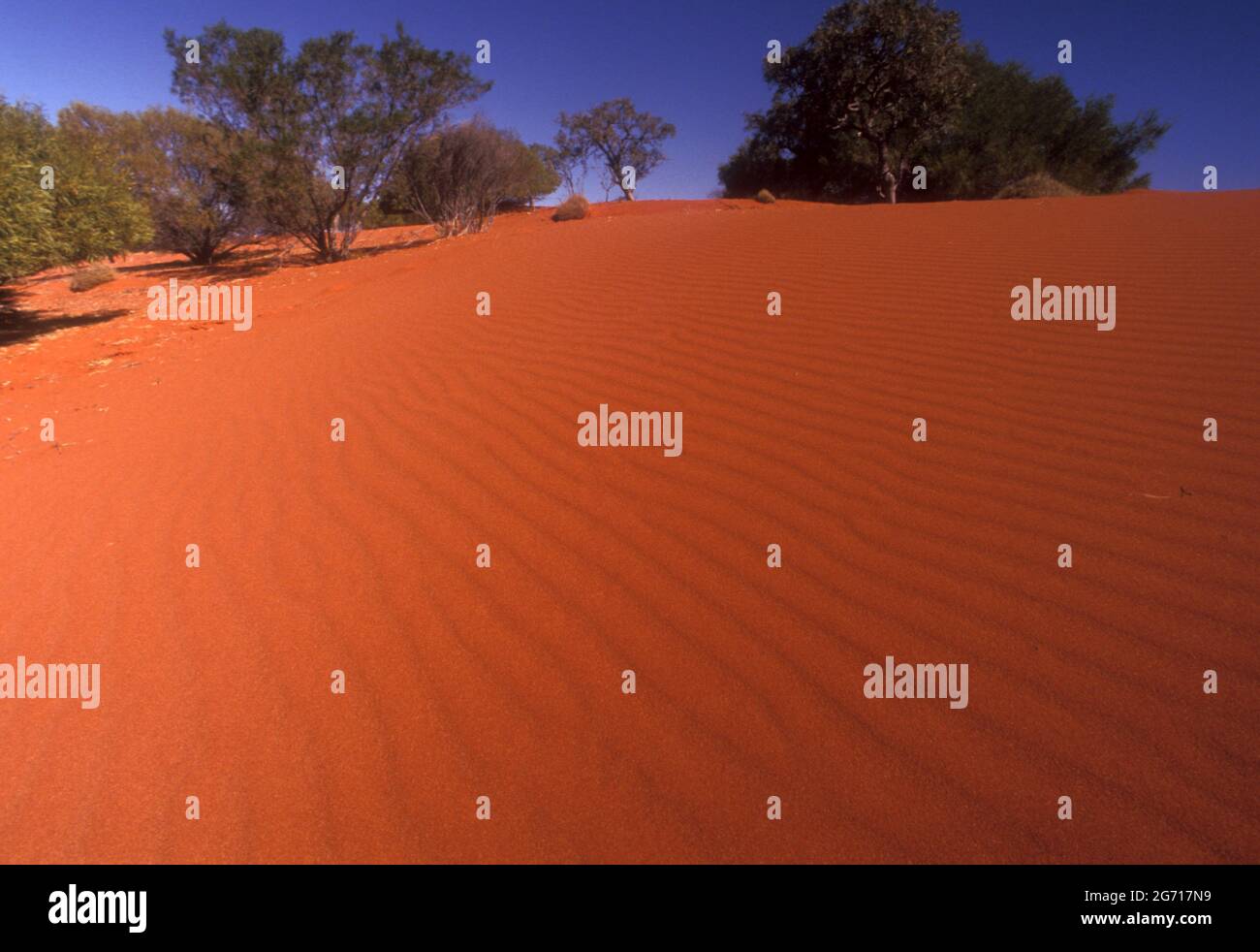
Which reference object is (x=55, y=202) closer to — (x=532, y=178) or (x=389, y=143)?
(x=389, y=143)

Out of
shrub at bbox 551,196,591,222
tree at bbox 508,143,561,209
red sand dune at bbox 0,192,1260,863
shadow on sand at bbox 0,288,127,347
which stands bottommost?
red sand dune at bbox 0,192,1260,863

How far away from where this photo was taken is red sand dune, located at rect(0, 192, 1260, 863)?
1.83 meters

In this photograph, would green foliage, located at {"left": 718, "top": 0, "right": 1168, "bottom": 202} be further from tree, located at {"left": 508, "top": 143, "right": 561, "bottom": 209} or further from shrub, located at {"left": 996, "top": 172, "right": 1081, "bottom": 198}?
tree, located at {"left": 508, "top": 143, "right": 561, "bottom": 209}

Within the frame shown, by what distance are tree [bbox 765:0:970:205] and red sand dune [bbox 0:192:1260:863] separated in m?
19.7

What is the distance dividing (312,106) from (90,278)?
7.87 meters

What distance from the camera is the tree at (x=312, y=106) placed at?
1605cm

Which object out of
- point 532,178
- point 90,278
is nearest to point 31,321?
point 90,278

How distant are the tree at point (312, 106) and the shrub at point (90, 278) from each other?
4.84 m

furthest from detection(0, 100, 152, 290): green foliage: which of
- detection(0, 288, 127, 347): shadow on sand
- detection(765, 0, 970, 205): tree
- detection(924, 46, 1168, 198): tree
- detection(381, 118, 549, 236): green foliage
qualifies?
detection(924, 46, 1168, 198): tree

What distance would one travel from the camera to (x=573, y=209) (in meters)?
21.4

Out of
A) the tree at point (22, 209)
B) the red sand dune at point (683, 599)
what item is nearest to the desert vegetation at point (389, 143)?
the tree at point (22, 209)

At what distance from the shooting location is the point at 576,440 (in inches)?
164

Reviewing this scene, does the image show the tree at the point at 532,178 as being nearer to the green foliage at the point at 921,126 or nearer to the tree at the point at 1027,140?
the green foliage at the point at 921,126

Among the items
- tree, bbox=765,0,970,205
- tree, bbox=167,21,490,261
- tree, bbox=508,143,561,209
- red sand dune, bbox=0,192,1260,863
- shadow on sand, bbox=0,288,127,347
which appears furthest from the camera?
tree, bbox=508,143,561,209
